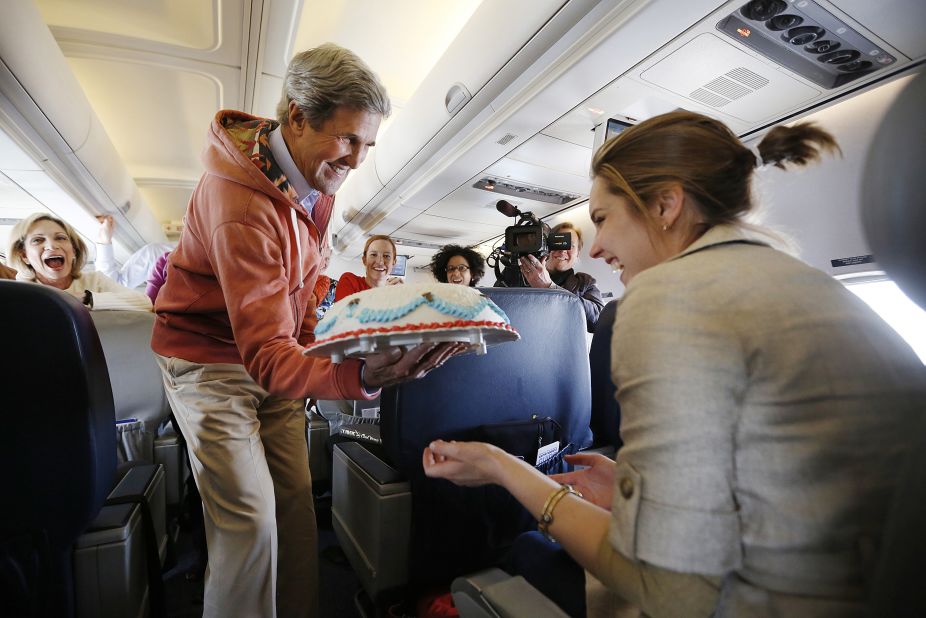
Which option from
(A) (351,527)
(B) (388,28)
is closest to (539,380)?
(A) (351,527)

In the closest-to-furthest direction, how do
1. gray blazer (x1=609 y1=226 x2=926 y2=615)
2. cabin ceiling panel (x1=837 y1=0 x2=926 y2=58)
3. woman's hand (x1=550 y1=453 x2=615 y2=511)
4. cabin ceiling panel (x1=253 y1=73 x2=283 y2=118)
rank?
gray blazer (x1=609 y1=226 x2=926 y2=615), woman's hand (x1=550 y1=453 x2=615 y2=511), cabin ceiling panel (x1=837 y1=0 x2=926 y2=58), cabin ceiling panel (x1=253 y1=73 x2=283 y2=118)

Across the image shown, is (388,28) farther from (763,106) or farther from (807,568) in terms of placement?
(807,568)

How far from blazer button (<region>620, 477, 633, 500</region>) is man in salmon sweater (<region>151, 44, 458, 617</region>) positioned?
0.60m

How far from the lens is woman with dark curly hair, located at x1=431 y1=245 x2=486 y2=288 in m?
3.54

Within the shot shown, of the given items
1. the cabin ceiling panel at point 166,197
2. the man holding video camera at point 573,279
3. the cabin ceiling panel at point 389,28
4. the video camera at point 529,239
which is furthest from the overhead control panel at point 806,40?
the cabin ceiling panel at point 166,197

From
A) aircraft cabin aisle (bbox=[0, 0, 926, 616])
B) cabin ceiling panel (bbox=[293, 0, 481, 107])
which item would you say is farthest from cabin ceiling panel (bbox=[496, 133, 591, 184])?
cabin ceiling panel (bbox=[293, 0, 481, 107])

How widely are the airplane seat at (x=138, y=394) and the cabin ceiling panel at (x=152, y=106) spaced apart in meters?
2.41

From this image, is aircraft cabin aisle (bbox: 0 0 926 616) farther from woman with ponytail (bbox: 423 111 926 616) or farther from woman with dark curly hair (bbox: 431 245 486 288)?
woman with dark curly hair (bbox: 431 245 486 288)

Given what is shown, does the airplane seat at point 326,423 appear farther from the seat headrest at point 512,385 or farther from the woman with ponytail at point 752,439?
the woman with ponytail at point 752,439

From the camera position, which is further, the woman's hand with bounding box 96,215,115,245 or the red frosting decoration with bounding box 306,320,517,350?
the woman's hand with bounding box 96,215,115,245

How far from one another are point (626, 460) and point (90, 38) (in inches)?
179

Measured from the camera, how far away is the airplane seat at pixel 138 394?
2.09 meters

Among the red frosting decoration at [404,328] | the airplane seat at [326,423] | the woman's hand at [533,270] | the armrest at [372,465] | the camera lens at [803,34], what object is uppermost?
the camera lens at [803,34]

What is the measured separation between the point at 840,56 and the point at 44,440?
11.4ft
